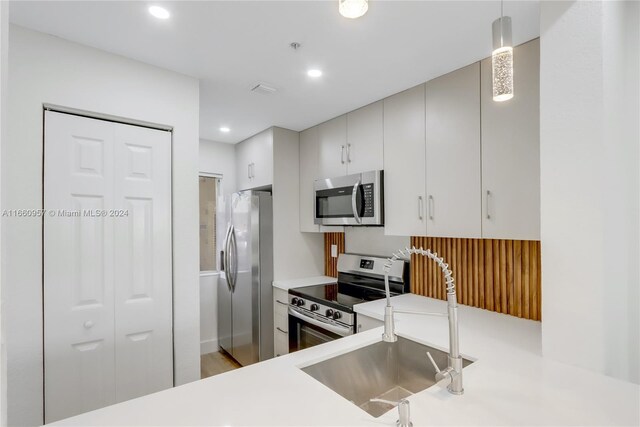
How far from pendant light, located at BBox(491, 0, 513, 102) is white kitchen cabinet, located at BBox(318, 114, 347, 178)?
1841 millimetres

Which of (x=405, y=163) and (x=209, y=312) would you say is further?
(x=209, y=312)

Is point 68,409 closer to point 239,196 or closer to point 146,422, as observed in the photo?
point 146,422

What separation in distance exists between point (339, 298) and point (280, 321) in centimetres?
83

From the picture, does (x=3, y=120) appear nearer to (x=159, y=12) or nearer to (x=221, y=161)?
(x=159, y=12)

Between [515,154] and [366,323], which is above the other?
Answer: [515,154]

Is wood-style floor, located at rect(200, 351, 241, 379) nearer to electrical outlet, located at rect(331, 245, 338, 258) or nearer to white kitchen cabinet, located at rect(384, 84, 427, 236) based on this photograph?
electrical outlet, located at rect(331, 245, 338, 258)

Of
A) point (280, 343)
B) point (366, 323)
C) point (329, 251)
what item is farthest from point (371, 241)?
point (280, 343)

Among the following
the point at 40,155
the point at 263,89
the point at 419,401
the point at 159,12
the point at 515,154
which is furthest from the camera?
the point at 263,89

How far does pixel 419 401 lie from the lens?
3.21 feet

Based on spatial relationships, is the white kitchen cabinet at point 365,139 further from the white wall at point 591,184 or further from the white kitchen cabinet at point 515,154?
the white wall at point 591,184

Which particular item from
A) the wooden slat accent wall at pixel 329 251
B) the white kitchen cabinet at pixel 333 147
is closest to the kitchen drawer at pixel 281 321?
the wooden slat accent wall at pixel 329 251

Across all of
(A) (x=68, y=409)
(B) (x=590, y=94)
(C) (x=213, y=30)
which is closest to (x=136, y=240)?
(A) (x=68, y=409)

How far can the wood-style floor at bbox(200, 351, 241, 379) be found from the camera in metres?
3.12

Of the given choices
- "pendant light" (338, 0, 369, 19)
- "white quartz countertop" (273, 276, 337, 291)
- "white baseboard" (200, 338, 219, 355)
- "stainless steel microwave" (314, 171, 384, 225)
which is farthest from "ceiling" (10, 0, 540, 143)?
"white baseboard" (200, 338, 219, 355)
